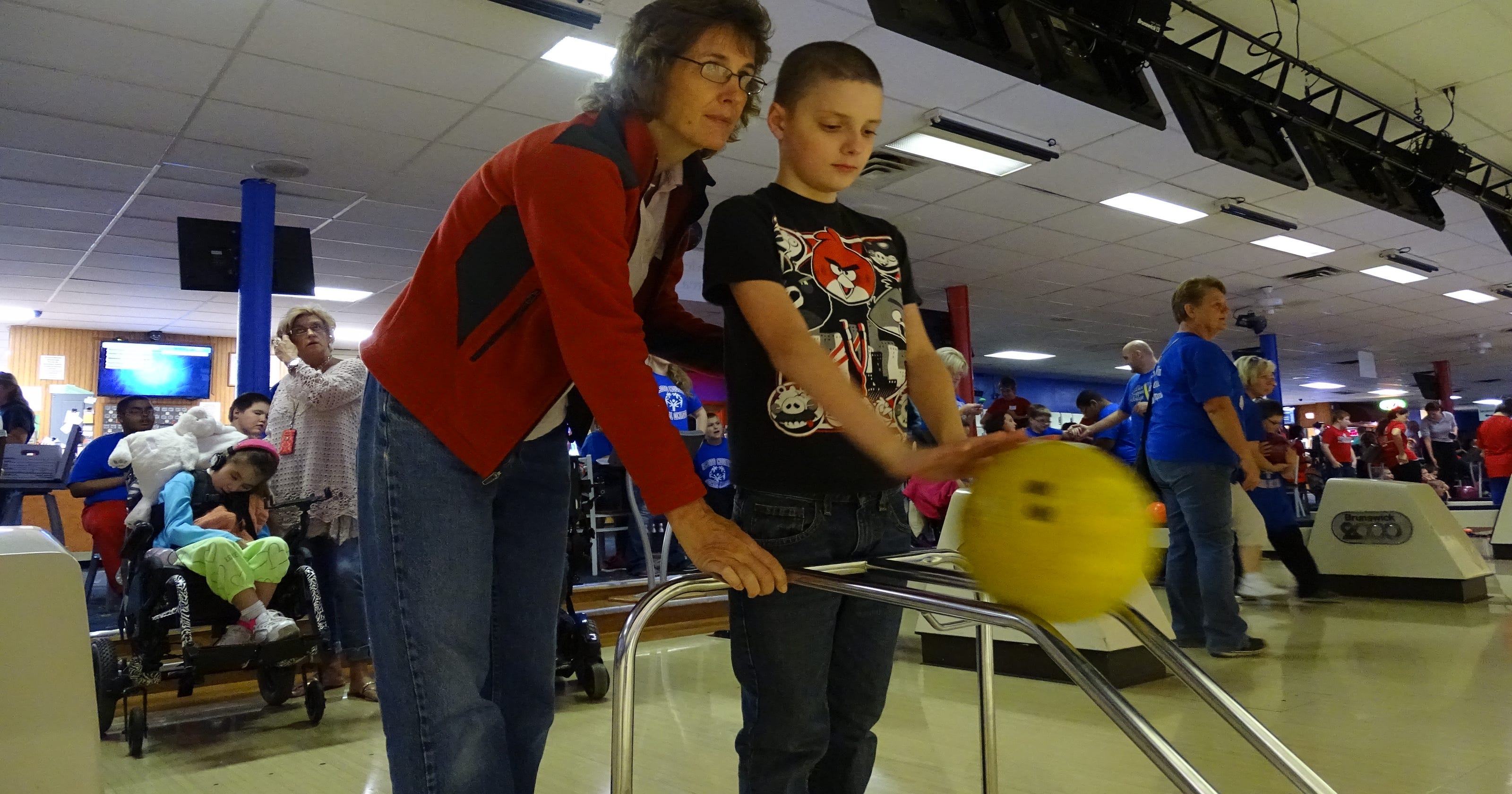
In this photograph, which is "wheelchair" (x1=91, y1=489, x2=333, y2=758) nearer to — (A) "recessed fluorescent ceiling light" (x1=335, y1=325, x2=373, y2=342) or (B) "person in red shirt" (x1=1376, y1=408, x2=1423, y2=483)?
(A) "recessed fluorescent ceiling light" (x1=335, y1=325, x2=373, y2=342)

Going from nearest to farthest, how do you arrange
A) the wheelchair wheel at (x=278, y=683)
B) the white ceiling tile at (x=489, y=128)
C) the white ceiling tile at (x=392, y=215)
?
the wheelchair wheel at (x=278, y=683)
the white ceiling tile at (x=489, y=128)
the white ceiling tile at (x=392, y=215)

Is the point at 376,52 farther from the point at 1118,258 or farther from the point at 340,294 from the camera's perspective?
the point at 1118,258

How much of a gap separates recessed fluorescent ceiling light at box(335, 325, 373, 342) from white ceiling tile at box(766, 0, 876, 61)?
9.21 m

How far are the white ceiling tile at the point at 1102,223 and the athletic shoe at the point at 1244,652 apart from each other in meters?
4.57

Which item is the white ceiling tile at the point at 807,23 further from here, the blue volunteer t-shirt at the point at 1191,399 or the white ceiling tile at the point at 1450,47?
the white ceiling tile at the point at 1450,47

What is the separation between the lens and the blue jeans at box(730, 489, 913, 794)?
1264 millimetres

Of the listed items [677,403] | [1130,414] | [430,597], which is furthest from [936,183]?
[430,597]

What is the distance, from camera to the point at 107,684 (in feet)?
10.0

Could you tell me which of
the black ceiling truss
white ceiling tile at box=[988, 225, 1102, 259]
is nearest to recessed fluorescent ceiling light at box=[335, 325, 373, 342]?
white ceiling tile at box=[988, 225, 1102, 259]

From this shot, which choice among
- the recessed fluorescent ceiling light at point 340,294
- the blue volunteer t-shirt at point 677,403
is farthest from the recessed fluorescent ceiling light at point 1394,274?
the recessed fluorescent ceiling light at point 340,294

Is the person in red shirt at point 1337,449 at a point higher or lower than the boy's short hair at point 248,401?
lower

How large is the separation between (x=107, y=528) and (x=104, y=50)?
240 cm

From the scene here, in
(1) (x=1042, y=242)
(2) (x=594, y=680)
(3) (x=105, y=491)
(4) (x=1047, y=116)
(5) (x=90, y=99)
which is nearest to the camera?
(2) (x=594, y=680)

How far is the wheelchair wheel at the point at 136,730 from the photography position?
292 cm
